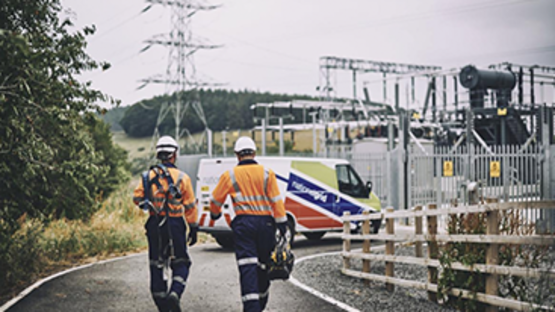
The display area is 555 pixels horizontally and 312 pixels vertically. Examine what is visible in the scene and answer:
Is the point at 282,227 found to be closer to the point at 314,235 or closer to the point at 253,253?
the point at 253,253

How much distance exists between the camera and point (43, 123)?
33.9 feet

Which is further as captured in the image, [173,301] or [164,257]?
[164,257]

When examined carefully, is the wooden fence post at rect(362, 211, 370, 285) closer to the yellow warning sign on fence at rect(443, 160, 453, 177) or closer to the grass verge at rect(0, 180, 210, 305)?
the grass verge at rect(0, 180, 210, 305)

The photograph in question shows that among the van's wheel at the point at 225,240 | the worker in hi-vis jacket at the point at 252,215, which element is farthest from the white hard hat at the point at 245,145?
the van's wheel at the point at 225,240

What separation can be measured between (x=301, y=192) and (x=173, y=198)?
7725mm

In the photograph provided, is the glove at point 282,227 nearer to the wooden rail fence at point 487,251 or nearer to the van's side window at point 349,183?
the wooden rail fence at point 487,251

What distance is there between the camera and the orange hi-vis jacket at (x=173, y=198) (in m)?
7.70

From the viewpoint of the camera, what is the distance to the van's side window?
16.2m

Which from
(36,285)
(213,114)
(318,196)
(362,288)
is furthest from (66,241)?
(213,114)

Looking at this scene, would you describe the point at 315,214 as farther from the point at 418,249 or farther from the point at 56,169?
the point at 56,169

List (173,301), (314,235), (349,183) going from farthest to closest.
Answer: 1. (314,235)
2. (349,183)
3. (173,301)

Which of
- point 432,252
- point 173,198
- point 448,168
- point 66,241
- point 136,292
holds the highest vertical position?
point 173,198

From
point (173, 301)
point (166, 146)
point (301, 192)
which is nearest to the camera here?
point (173, 301)

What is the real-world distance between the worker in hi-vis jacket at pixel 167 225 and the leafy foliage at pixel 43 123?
70.2 inches
